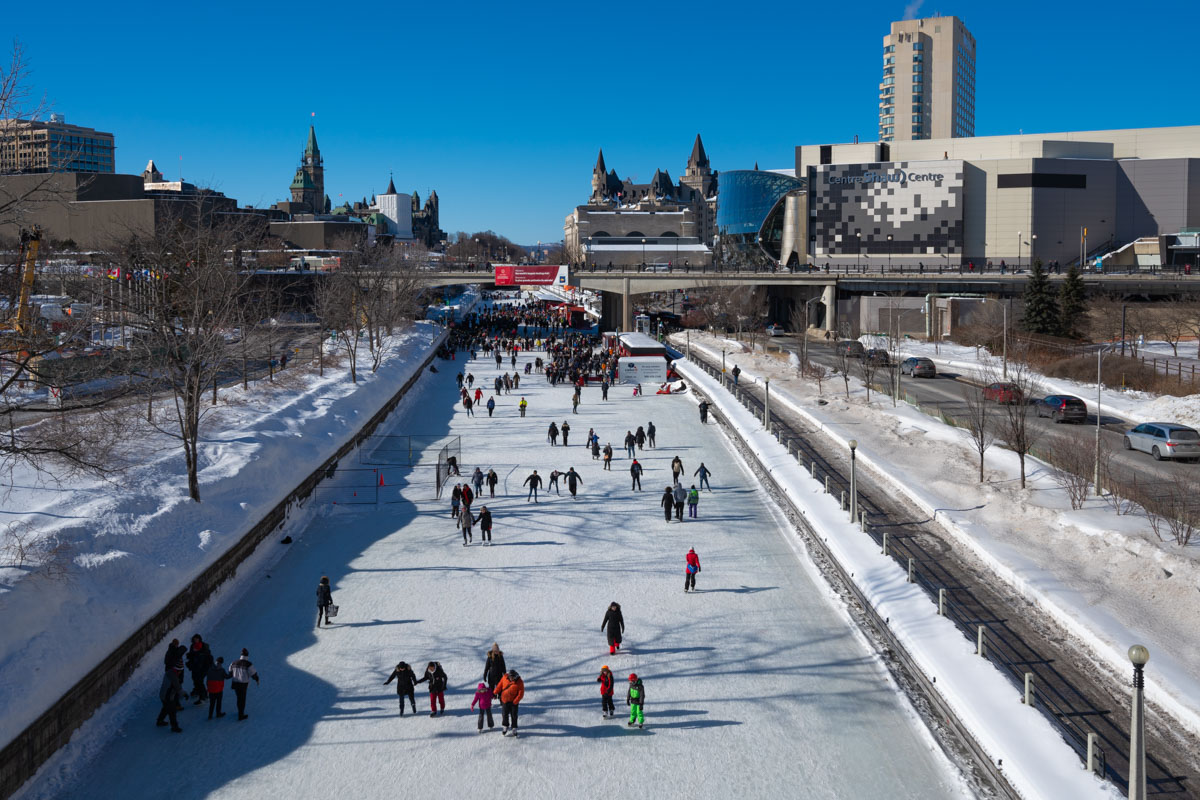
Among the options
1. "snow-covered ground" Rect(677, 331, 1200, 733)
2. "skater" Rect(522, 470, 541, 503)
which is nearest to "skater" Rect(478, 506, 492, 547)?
"skater" Rect(522, 470, 541, 503)

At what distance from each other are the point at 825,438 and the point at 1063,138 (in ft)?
231

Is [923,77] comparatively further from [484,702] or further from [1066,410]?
[484,702]

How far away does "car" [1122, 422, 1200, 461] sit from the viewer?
23.5 meters

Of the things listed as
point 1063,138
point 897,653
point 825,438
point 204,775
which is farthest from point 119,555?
point 1063,138

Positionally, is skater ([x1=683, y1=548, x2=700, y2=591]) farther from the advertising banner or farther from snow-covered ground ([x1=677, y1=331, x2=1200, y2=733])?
the advertising banner

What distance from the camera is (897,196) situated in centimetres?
8088

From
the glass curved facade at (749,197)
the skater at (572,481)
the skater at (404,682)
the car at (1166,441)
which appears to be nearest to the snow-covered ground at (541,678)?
the skater at (404,682)

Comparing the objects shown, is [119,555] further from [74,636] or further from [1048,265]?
[1048,265]

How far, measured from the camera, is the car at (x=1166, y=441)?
77.0 ft

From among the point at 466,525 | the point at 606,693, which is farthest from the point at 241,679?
the point at 466,525

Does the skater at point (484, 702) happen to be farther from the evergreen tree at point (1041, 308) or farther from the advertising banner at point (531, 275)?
the advertising banner at point (531, 275)

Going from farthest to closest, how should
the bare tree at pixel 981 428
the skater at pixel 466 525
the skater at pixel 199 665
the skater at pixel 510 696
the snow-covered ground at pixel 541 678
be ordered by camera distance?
the bare tree at pixel 981 428 < the skater at pixel 466 525 < the skater at pixel 199 665 < the skater at pixel 510 696 < the snow-covered ground at pixel 541 678

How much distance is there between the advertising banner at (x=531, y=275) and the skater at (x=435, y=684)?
59.9m

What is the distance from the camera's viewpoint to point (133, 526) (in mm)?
16391
